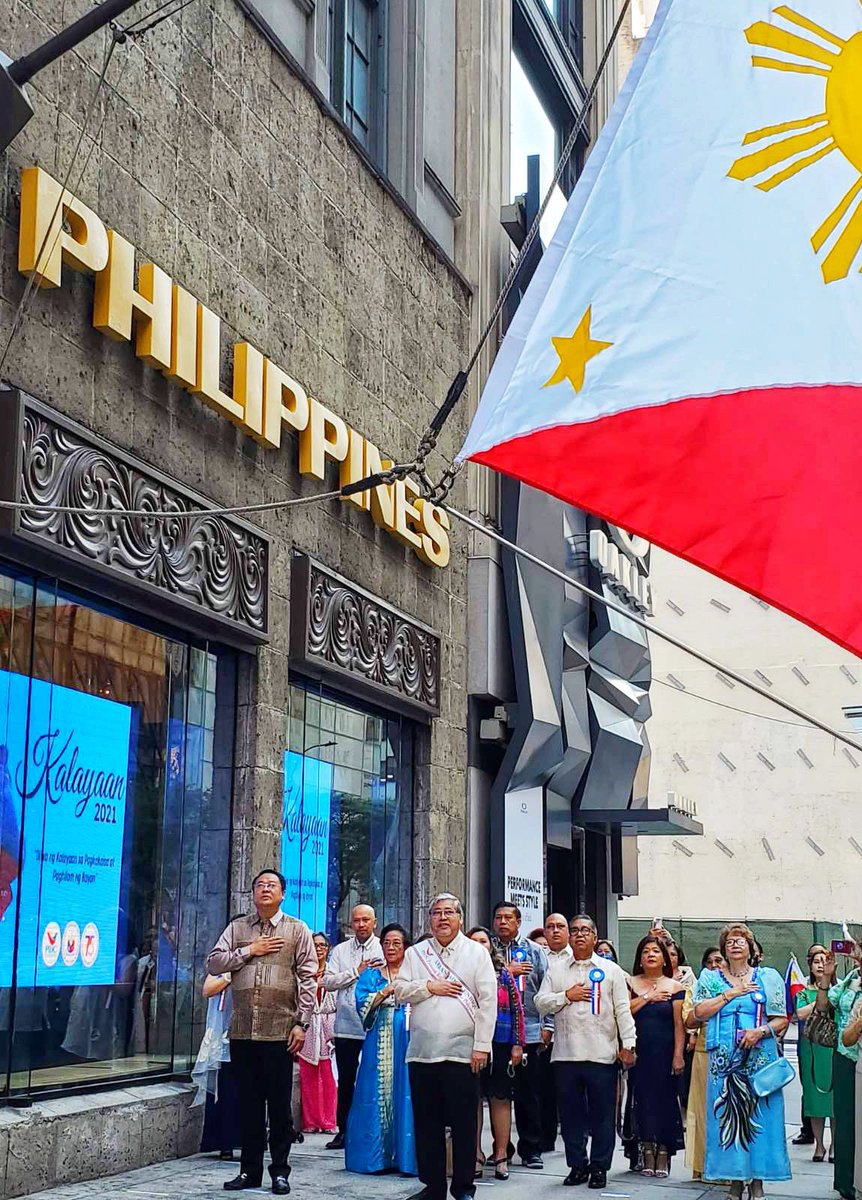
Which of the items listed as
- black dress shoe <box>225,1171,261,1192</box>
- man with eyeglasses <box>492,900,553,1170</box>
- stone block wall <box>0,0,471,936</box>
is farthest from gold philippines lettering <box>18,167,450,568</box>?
black dress shoe <box>225,1171,261,1192</box>

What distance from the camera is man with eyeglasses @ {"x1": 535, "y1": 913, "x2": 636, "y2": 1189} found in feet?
39.1

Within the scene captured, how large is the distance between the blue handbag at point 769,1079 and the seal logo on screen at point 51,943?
4893 mm

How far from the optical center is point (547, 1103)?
13727 mm

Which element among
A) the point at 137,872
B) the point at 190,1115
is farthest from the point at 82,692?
the point at 190,1115

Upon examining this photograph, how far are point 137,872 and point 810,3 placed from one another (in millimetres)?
7900

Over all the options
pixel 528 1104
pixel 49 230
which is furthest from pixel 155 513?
pixel 528 1104

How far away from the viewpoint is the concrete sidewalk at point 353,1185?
33.4ft

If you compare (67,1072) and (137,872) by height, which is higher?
(137,872)

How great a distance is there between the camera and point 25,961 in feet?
34.0

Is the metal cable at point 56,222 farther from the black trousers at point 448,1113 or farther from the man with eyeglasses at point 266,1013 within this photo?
the black trousers at point 448,1113

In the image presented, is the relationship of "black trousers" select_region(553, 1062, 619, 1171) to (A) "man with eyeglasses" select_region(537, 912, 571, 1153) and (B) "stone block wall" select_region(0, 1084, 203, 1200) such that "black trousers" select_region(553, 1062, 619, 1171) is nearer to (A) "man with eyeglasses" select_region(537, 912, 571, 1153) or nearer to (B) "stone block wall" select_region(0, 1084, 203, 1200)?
(A) "man with eyeglasses" select_region(537, 912, 571, 1153)

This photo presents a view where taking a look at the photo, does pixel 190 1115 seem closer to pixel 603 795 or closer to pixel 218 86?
pixel 218 86

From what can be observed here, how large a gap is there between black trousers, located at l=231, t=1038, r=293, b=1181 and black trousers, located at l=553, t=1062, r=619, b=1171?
2.37 meters

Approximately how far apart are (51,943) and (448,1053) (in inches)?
109
